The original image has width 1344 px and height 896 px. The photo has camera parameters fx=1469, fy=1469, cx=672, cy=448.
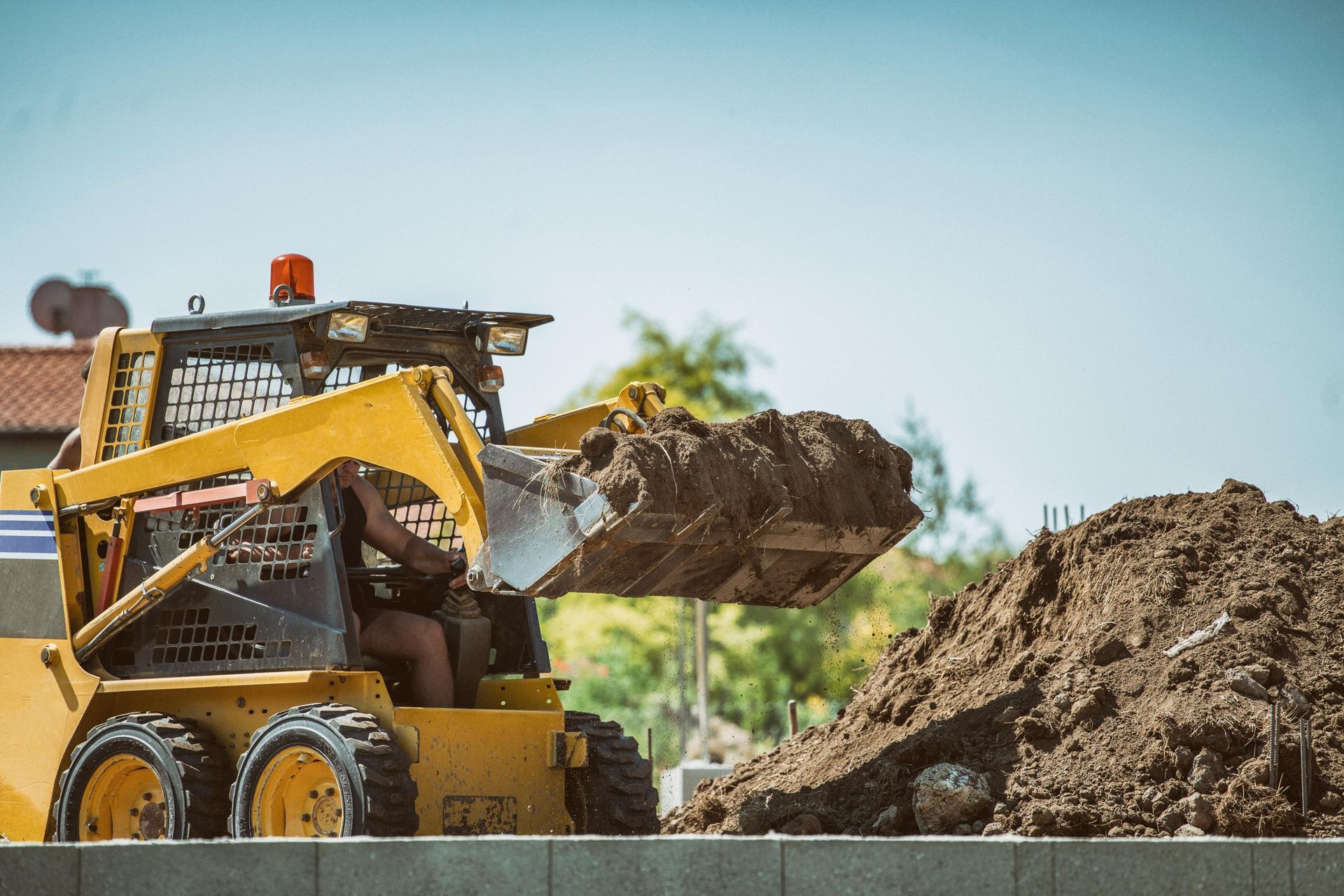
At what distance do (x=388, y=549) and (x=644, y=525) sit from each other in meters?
1.91

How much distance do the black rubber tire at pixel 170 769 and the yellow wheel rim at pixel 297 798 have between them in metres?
0.39

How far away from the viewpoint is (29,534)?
28.7 feet

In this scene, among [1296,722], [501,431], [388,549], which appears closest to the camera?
[1296,722]

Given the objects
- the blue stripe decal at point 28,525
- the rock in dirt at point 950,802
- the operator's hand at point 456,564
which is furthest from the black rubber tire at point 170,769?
the rock in dirt at point 950,802

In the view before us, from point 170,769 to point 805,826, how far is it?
132 inches

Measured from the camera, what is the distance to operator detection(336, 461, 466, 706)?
7.95 meters

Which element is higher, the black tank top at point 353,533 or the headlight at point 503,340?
the headlight at point 503,340

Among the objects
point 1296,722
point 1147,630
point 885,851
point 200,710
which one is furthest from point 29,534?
point 1296,722

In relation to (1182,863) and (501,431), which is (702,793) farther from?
(1182,863)

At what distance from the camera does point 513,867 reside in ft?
17.0

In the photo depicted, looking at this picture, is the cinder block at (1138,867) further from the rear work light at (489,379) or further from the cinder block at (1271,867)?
the rear work light at (489,379)

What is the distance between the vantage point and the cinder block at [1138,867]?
5309 mm

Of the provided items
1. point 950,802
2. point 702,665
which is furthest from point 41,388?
point 950,802

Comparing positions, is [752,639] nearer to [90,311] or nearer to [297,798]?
[90,311]
